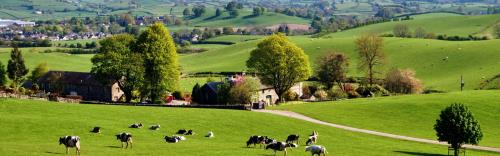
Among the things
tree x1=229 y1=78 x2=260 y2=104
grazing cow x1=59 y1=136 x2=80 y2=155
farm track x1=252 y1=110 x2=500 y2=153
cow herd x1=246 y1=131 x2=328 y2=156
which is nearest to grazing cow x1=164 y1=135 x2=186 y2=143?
cow herd x1=246 y1=131 x2=328 y2=156

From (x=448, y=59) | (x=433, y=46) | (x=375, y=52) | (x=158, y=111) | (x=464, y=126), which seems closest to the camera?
(x=464, y=126)

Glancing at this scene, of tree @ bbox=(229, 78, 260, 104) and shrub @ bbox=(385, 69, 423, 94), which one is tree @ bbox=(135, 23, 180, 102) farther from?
shrub @ bbox=(385, 69, 423, 94)

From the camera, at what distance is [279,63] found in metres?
99.2

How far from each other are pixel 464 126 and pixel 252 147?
1904cm

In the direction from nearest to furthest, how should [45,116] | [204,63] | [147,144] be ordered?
[147,144]
[45,116]
[204,63]

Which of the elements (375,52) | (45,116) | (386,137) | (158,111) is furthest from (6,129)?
(375,52)

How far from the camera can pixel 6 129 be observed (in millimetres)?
58094

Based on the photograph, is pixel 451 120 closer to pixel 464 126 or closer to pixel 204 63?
pixel 464 126

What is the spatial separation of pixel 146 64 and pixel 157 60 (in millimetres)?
1851

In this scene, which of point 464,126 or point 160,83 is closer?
point 464,126

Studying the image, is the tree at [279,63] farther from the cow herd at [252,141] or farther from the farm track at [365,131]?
the cow herd at [252,141]

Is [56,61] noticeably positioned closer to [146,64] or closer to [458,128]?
[146,64]

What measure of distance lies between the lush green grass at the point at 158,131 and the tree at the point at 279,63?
79.4 feet

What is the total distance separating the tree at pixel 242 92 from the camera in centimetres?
9350
